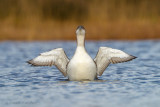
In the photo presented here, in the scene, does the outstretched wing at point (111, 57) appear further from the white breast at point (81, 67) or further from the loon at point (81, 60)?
the white breast at point (81, 67)

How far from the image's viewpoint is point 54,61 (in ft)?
32.7

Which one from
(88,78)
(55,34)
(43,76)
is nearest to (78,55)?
(88,78)

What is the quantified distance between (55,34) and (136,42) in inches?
152

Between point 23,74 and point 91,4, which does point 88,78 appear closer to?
point 23,74

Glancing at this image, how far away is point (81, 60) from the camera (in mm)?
9141

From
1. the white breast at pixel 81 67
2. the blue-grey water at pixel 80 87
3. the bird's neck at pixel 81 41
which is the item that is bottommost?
the blue-grey water at pixel 80 87

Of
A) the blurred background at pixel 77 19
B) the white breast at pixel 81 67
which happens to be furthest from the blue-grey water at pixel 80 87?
the blurred background at pixel 77 19

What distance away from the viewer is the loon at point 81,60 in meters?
9.17

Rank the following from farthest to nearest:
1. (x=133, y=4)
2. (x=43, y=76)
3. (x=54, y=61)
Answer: (x=133, y=4), (x=43, y=76), (x=54, y=61)

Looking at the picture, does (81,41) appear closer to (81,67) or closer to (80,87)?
(81,67)

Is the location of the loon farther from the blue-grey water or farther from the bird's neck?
the blue-grey water

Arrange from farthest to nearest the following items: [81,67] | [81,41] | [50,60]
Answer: [50,60] → [81,41] → [81,67]

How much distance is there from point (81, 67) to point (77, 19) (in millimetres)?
13195

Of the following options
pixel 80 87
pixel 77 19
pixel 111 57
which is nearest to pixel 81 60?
pixel 80 87
